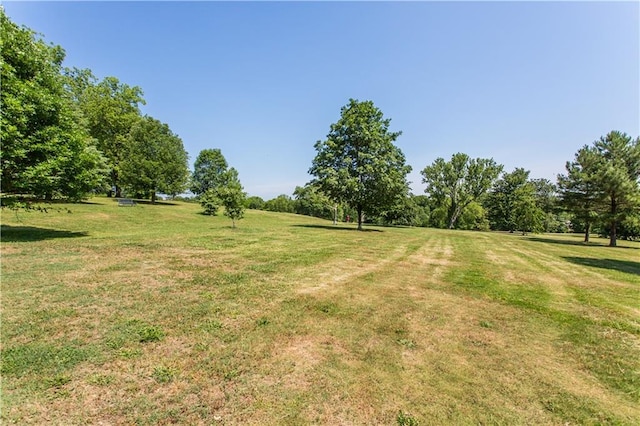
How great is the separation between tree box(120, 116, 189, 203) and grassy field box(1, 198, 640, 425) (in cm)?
3180

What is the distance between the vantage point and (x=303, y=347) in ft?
15.1

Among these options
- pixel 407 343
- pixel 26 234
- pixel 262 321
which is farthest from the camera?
pixel 26 234

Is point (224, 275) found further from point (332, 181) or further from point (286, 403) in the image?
point (332, 181)

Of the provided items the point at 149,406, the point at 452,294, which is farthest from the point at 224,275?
the point at 452,294

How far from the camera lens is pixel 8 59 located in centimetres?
1241

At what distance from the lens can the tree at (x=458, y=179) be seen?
55562mm

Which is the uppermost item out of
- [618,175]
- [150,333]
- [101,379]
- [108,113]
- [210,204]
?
[108,113]

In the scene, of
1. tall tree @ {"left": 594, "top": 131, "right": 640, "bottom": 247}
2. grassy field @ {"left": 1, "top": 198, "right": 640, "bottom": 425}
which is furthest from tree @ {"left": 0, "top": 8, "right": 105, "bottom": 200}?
tall tree @ {"left": 594, "top": 131, "right": 640, "bottom": 247}

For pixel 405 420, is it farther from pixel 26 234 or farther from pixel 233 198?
pixel 233 198

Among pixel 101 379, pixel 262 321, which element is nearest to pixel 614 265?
pixel 262 321

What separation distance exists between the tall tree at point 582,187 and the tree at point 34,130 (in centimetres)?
4051

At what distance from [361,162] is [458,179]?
1540 inches

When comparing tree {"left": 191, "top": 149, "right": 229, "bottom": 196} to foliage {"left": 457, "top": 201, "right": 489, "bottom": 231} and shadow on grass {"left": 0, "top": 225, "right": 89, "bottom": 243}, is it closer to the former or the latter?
shadow on grass {"left": 0, "top": 225, "right": 89, "bottom": 243}

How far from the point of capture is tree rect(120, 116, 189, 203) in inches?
1431
